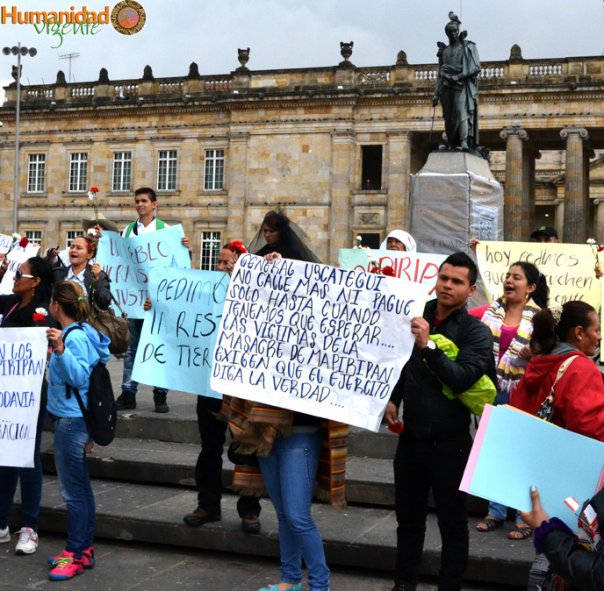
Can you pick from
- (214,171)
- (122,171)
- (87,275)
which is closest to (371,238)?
(214,171)

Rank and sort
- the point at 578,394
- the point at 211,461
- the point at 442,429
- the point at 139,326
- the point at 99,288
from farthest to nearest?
the point at 139,326, the point at 99,288, the point at 211,461, the point at 442,429, the point at 578,394

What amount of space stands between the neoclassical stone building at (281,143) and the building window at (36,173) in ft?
0.21

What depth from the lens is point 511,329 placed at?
19.1 ft

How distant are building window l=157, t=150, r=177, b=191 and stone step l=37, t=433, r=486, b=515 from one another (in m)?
36.3

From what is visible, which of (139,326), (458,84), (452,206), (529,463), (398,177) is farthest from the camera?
(398,177)

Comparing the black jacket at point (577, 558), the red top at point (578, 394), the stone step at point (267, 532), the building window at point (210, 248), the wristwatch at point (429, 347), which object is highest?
the building window at point (210, 248)

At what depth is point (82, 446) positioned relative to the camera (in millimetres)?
5230

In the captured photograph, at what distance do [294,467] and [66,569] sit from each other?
173cm

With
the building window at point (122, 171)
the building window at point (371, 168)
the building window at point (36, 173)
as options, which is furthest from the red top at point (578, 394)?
the building window at point (36, 173)

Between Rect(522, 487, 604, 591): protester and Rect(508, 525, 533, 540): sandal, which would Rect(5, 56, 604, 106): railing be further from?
Rect(522, 487, 604, 591): protester

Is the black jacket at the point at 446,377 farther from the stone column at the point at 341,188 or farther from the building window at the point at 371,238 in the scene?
the stone column at the point at 341,188

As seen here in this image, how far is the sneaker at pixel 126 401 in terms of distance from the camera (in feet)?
27.7

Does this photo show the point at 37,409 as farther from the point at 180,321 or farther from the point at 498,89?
the point at 498,89

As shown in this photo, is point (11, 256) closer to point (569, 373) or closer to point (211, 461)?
point (211, 461)
